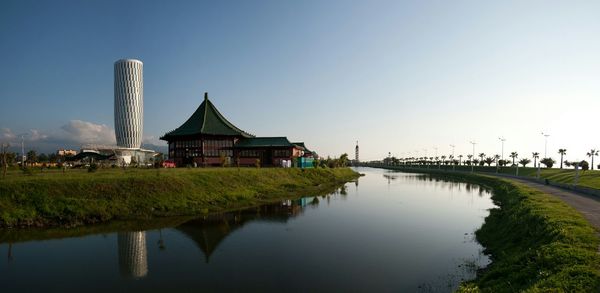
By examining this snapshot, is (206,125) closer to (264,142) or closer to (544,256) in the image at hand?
(264,142)

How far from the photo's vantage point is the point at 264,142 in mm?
63156

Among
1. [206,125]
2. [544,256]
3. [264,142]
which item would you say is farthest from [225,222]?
[206,125]

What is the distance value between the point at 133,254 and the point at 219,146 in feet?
147

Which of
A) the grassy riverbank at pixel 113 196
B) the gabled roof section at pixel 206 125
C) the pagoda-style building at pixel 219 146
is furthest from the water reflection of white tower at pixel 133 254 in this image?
the gabled roof section at pixel 206 125

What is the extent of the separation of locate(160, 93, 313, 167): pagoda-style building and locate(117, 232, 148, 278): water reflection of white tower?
37.8 m

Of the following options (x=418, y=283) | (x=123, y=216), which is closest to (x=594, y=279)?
(x=418, y=283)

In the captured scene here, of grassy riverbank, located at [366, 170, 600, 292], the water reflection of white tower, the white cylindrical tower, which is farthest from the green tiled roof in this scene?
the white cylindrical tower

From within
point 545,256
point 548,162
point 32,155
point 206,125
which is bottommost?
point 545,256

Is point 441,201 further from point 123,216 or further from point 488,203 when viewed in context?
point 123,216

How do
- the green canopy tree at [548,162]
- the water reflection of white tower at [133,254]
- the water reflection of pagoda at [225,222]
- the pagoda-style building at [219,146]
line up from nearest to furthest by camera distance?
the water reflection of white tower at [133,254], the water reflection of pagoda at [225,222], the pagoda-style building at [219,146], the green canopy tree at [548,162]

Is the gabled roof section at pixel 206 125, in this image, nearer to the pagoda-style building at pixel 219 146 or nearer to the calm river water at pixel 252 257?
the pagoda-style building at pixel 219 146

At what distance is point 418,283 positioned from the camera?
1289cm

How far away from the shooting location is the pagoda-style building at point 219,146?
59438 millimetres

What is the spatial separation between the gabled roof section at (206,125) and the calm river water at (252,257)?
121 feet
